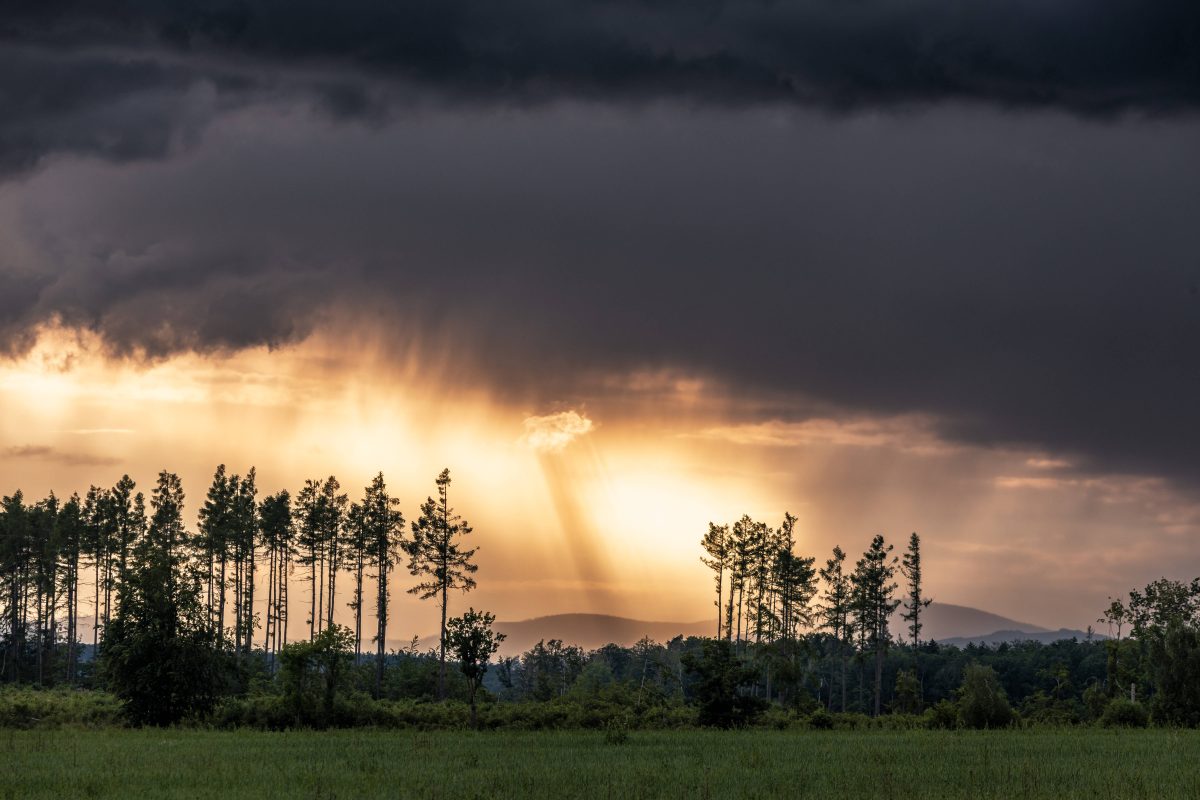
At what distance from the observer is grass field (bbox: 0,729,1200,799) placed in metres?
31.1

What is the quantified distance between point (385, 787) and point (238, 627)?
9626 centimetres

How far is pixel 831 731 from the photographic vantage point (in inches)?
2436

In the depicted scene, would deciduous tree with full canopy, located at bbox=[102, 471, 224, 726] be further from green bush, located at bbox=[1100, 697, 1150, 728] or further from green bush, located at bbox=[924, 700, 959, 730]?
green bush, located at bbox=[1100, 697, 1150, 728]

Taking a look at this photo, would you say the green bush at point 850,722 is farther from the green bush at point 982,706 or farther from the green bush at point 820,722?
the green bush at point 982,706

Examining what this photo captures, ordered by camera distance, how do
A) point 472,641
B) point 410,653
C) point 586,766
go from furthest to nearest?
point 410,653
point 472,641
point 586,766

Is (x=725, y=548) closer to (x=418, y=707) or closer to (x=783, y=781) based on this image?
(x=418, y=707)

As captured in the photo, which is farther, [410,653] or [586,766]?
[410,653]

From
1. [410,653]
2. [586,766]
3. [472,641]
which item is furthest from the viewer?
[410,653]

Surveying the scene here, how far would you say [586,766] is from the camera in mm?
36781

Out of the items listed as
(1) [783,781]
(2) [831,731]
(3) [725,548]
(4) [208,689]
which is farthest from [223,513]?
(1) [783,781]

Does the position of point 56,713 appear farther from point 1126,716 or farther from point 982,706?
point 1126,716

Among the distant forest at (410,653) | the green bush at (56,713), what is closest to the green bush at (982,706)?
the distant forest at (410,653)

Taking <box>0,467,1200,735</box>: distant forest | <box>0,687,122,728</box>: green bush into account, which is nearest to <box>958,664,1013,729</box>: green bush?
<box>0,467,1200,735</box>: distant forest

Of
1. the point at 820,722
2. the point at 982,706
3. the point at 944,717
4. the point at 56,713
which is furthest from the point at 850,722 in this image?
the point at 56,713
